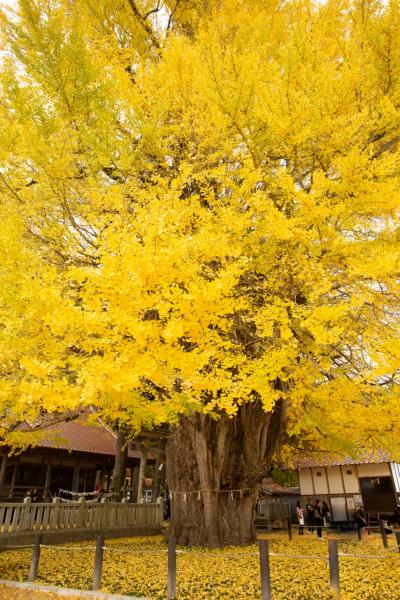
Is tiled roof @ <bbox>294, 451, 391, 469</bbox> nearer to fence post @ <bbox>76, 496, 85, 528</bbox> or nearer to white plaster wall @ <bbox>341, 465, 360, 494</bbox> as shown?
white plaster wall @ <bbox>341, 465, 360, 494</bbox>

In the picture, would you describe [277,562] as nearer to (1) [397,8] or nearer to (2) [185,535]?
(2) [185,535]

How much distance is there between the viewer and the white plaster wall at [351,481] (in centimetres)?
1697

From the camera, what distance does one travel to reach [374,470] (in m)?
16.6

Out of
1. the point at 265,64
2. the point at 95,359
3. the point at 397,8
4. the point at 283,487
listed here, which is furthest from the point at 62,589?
the point at 283,487

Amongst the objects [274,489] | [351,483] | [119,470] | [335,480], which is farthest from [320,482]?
[119,470]

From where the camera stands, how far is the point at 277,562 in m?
7.26

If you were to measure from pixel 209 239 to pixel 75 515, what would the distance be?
9221 mm

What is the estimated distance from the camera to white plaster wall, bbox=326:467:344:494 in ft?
Result: 57.0

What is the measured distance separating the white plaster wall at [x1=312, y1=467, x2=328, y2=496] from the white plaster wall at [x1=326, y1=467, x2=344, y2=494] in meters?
0.22

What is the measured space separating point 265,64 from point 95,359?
237 inches

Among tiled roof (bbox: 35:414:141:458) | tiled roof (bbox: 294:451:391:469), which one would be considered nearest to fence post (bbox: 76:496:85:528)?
tiled roof (bbox: 35:414:141:458)

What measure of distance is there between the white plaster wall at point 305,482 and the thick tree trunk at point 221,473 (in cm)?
1002

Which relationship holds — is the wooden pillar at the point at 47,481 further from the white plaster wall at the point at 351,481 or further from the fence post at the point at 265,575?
the fence post at the point at 265,575

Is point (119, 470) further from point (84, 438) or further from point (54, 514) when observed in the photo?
point (54, 514)
